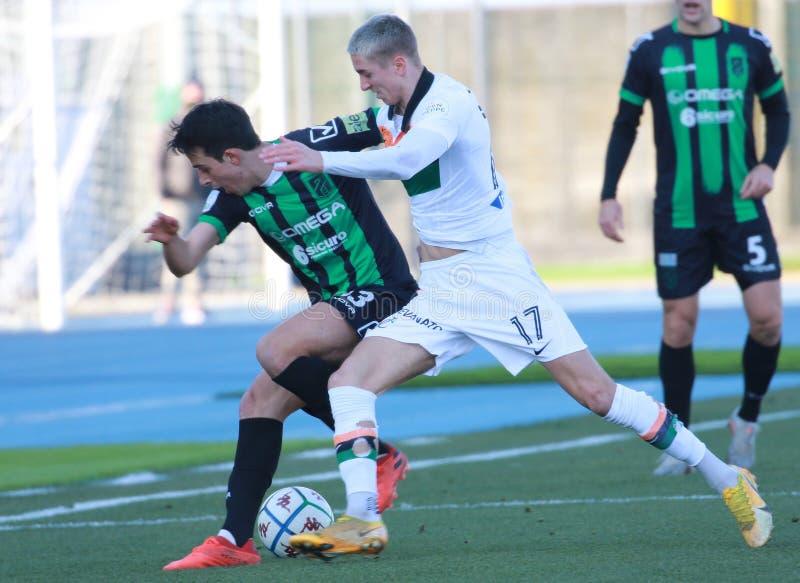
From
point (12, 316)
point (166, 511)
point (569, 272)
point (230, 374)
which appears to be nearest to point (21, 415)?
point (230, 374)

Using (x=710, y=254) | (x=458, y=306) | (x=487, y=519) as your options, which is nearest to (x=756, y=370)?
(x=710, y=254)

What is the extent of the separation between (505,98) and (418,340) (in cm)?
2609

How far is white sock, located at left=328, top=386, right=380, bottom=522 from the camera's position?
179 inches

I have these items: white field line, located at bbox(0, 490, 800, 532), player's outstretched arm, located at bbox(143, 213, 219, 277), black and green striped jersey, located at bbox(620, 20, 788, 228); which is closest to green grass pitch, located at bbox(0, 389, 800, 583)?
white field line, located at bbox(0, 490, 800, 532)

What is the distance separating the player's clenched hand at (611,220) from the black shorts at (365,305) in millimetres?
1648

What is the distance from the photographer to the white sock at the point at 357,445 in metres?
4.54

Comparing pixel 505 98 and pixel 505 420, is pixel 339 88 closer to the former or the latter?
pixel 505 98

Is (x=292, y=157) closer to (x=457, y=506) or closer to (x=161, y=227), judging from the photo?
(x=161, y=227)

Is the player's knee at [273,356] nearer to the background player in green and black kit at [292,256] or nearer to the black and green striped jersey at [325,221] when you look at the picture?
the background player in green and black kit at [292,256]

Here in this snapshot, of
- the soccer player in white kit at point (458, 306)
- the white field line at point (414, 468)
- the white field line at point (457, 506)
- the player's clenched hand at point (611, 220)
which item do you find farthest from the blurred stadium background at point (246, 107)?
the soccer player in white kit at point (458, 306)

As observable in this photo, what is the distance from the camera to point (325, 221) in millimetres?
5141

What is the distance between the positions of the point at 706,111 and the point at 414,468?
2.12 meters

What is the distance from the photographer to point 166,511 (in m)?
6.13

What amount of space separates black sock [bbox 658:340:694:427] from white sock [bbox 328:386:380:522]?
245 centimetres
